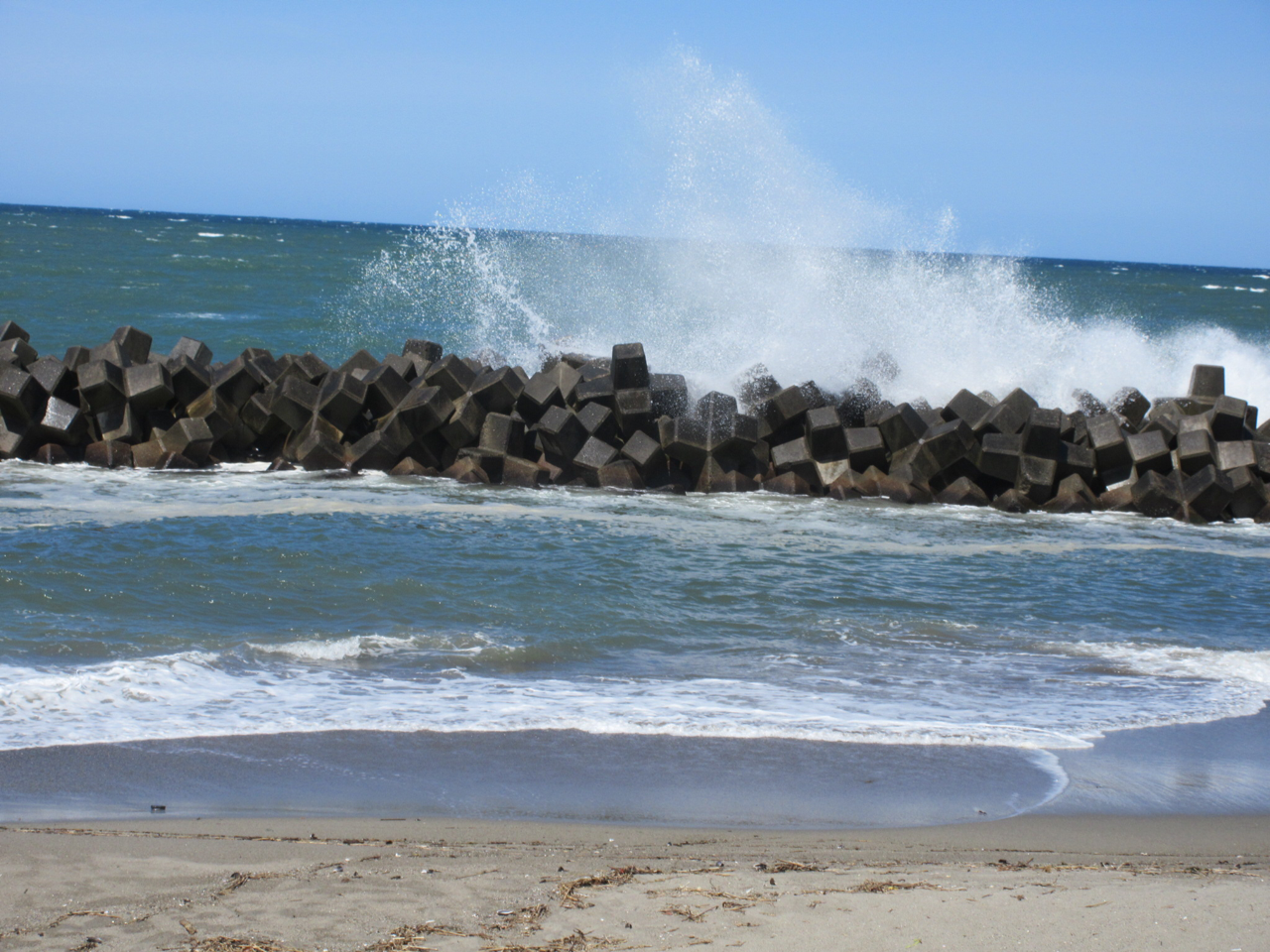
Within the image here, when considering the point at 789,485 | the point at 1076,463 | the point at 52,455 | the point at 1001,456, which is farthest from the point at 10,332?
the point at 1076,463

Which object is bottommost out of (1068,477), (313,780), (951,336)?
(313,780)

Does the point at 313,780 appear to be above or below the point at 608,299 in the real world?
below

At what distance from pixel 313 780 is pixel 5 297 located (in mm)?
22635

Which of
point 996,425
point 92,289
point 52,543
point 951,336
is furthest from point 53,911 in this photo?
point 92,289

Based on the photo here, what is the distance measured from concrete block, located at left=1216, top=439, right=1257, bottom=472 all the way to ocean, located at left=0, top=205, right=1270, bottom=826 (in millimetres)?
785

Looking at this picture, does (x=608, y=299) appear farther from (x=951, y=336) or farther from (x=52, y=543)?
(x=52, y=543)

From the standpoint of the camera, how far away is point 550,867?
3.14 metres

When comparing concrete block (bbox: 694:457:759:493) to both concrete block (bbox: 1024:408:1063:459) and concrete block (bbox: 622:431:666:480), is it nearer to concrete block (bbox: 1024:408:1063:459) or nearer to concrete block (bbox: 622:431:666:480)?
concrete block (bbox: 622:431:666:480)

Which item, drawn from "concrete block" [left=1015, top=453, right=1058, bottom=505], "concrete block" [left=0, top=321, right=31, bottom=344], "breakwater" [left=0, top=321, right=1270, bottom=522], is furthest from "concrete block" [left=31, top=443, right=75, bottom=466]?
"concrete block" [left=1015, top=453, right=1058, bottom=505]

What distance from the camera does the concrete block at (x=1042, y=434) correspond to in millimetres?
10203

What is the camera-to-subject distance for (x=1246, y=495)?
10.1 metres

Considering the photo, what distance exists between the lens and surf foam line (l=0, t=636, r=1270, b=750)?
4367 mm

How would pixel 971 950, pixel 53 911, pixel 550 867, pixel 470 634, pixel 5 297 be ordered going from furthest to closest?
pixel 5 297 → pixel 470 634 → pixel 550 867 → pixel 53 911 → pixel 971 950

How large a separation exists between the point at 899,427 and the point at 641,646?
218 inches
